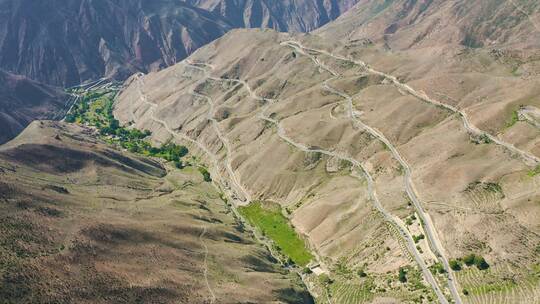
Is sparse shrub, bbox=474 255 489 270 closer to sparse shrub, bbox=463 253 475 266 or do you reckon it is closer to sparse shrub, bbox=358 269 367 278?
sparse shrub, bbox=463 253 475 266

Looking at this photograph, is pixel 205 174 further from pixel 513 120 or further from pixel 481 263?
pixel 481 263

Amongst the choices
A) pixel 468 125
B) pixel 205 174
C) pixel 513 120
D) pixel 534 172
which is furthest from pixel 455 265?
pixel 205 174

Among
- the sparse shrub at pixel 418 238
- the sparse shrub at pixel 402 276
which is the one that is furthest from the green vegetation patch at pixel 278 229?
the sparse shrub at pixel 402 276

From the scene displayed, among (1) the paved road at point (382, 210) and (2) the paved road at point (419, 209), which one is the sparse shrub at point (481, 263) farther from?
(1) the paved road at point (382, 210)

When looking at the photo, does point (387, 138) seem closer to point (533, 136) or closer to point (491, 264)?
point (533, 136)

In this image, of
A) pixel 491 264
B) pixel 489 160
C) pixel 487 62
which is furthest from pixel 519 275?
pixel 487 62
